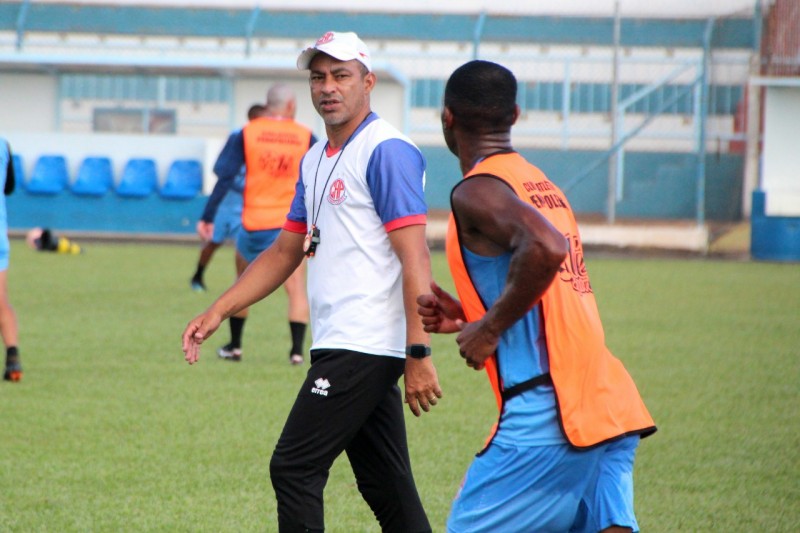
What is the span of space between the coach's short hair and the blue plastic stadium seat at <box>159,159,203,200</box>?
2208 cm

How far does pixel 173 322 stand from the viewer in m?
12.7

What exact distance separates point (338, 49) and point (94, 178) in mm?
21861

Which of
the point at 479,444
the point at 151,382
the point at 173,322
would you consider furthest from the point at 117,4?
the point at 479,444

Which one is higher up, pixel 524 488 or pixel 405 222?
pixel 405 222

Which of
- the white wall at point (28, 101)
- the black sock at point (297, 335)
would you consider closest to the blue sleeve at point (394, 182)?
the black sock at point (297, 335)

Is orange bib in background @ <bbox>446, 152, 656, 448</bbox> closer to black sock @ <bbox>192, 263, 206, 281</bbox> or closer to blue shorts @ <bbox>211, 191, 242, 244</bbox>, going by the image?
blue shorts @ <bbox>211, 191, 242, 244</bbox>

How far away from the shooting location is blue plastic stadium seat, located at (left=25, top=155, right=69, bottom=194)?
25.5 meters

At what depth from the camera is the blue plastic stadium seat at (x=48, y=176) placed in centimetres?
2547

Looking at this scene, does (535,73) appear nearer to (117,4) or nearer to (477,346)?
(117,4)

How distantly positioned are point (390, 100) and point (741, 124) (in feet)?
26.3

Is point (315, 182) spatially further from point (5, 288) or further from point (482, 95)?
point (5, 288)

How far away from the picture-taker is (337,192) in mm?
4609

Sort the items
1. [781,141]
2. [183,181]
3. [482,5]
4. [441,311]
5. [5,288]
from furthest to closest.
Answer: [482,5] < [183,181] < [781,141] < [5,288] < [441,311]

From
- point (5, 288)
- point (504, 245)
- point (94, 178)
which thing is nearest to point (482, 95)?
point (504, 245)
